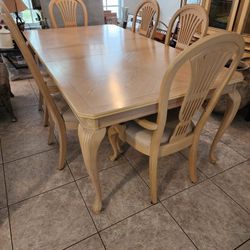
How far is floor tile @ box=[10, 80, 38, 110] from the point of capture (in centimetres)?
256

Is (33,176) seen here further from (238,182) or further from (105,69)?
(238,182)

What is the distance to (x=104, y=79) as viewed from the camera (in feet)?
4.11

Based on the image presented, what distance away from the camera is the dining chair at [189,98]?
0.88 meters

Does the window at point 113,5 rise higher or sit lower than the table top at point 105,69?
higher

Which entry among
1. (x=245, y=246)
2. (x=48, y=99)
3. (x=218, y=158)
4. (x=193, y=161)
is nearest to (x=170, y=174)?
(x=193, y=161)

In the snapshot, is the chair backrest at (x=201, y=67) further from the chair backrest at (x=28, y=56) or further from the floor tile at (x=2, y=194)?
the floor tile at (x=2, y=194)

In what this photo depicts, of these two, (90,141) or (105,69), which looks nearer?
(90,141)

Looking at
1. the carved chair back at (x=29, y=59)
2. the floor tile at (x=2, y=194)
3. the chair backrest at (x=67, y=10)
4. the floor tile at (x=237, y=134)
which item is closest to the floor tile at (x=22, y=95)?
the chair backrest at (x=67, y=10)

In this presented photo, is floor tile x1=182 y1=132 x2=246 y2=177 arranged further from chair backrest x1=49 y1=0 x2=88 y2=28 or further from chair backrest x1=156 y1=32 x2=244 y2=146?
chair backrest x1=49 y1=0 x2=88 y2=28

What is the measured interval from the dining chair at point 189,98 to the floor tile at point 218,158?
0.67ft

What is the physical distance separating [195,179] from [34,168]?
4.16 ft

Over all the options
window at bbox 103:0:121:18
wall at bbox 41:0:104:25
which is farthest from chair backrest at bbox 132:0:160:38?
window at bbox 103:0:121:18

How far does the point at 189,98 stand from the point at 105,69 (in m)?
0.61

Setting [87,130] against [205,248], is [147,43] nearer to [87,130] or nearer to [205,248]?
[87,130]
